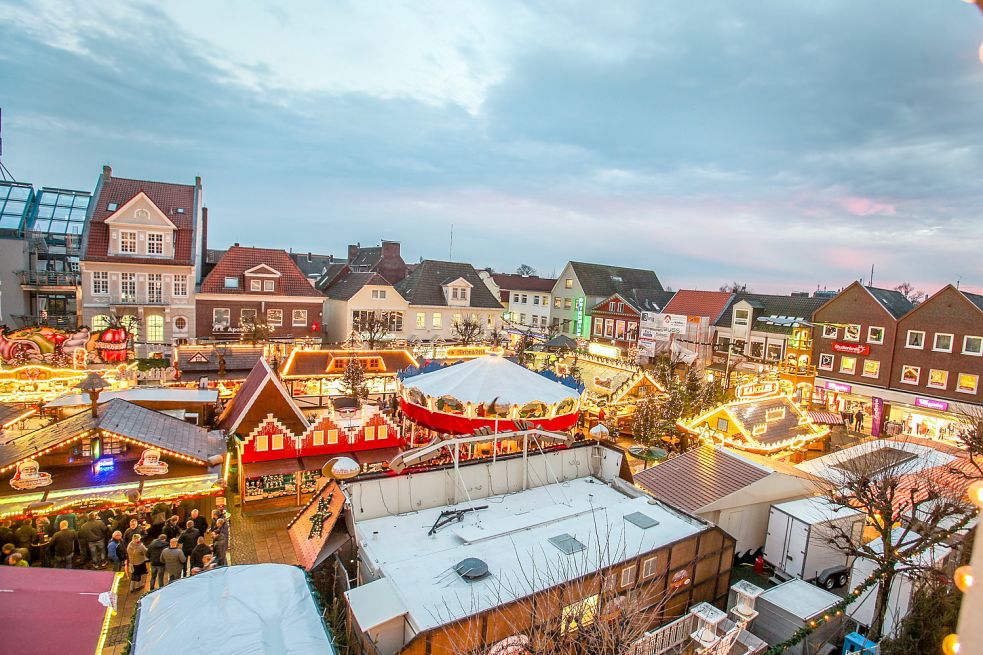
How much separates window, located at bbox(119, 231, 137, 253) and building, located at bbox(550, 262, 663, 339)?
3673cm

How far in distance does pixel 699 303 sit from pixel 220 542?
4182cm

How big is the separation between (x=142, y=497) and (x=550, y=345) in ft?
89.2

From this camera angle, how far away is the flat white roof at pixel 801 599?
33.2 feet

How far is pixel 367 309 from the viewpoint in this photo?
39.5 meters

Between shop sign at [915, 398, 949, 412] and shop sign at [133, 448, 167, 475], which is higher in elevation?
shop sign at [133, 448, 167, 475]

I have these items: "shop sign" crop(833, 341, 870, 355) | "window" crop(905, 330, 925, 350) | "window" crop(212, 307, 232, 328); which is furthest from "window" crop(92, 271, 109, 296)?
"window" crop(905, 330, 925, 350)

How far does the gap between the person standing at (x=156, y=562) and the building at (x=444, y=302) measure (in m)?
31.3

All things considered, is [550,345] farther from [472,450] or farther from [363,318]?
[472,450]

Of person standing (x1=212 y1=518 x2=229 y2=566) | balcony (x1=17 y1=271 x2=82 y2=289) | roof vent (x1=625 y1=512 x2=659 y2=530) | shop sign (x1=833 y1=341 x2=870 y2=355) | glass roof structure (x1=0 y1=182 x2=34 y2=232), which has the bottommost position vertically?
person standing (x1=212 y1=518 x2=229 y2=566)

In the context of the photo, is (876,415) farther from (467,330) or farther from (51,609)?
(51,609)

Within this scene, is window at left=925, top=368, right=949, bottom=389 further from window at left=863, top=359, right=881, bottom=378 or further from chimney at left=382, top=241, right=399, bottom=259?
chimney at left=382, top=241, right=399, bottom=259

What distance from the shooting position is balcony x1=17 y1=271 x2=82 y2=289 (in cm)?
3559

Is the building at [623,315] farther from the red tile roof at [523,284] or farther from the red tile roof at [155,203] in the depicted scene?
the red tile roof at [155,203]

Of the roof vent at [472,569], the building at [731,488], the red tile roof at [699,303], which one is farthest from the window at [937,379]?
the roof vent at [472,569]
